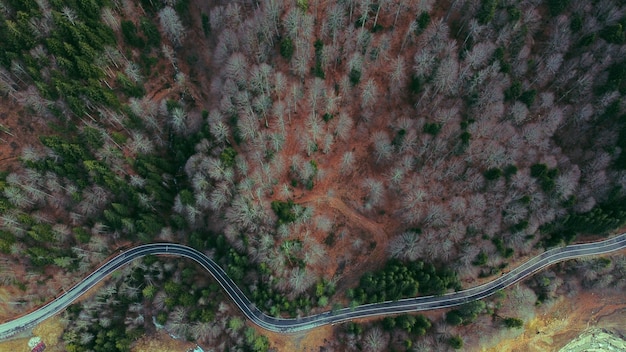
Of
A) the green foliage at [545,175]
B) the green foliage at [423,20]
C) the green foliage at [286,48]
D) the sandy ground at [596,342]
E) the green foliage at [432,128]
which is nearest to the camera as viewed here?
the green foliage at [545,175]

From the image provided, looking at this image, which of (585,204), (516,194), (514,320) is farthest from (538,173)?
(514,320)

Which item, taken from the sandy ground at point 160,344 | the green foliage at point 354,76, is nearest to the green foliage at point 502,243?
the green foliage at point 354,76

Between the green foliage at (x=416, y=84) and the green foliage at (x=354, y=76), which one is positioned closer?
the green foliage at (x=416, y=84)

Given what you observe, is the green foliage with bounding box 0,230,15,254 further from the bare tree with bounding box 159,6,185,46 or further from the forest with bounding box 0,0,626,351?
the bare tree with bounding box 159,6,185,46

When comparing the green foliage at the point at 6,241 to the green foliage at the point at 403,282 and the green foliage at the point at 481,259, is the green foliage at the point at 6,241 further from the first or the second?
the green foliage at the point at 481,259

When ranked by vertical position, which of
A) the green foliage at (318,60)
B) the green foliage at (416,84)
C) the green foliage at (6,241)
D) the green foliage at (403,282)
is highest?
the green foliage at (318,60)

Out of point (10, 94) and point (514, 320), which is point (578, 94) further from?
point (10, 94)

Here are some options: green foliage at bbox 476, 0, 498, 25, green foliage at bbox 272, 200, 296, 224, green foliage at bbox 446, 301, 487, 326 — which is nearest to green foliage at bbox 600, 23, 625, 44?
green foliage at bbox 476, 0, 498, 25

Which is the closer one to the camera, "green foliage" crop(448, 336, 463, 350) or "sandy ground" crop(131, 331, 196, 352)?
"green foliage" crop(448, 336, 463, 350)
